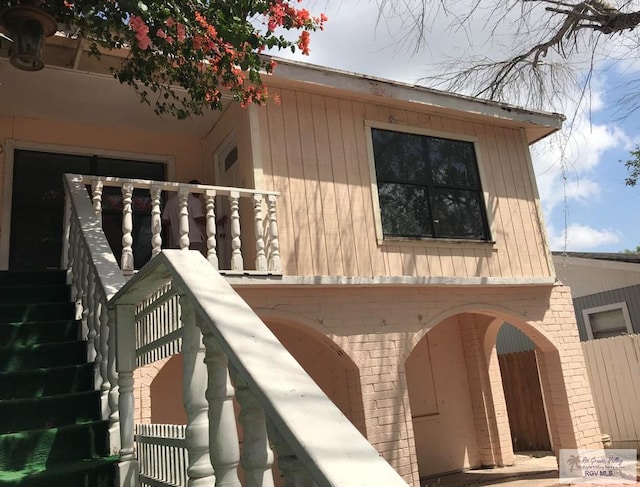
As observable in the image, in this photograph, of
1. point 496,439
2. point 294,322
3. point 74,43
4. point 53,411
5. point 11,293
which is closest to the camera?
point 53,411

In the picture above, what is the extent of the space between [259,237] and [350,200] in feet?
5.35

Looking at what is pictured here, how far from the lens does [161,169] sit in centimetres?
833

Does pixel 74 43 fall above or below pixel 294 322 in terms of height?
above

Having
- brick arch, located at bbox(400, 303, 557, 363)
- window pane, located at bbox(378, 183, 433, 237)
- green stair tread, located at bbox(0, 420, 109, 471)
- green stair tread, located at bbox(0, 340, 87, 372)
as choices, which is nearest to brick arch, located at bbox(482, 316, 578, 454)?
brick arch, located at bbox(400, 303, 557, 363)

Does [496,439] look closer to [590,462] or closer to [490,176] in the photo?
[590,462]

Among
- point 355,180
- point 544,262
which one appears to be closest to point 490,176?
point 544,262

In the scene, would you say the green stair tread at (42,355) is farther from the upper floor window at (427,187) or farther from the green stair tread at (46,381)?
the upper floor window at (427,187)

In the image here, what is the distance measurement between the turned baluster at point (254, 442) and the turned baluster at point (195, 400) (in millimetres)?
384

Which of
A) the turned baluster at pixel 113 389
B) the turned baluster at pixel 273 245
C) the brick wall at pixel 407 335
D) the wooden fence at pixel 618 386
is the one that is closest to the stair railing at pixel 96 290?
the turned baluster at pixel 113 389

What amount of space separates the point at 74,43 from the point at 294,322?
3840mm

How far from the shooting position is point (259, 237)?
20.2ft

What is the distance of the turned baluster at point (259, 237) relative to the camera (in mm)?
6156

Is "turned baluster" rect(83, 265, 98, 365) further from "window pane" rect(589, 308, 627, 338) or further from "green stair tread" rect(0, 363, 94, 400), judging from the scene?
"window pane" rect(589, 308, 627, 338)

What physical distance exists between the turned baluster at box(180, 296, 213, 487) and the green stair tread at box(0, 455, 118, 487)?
1094 mm
